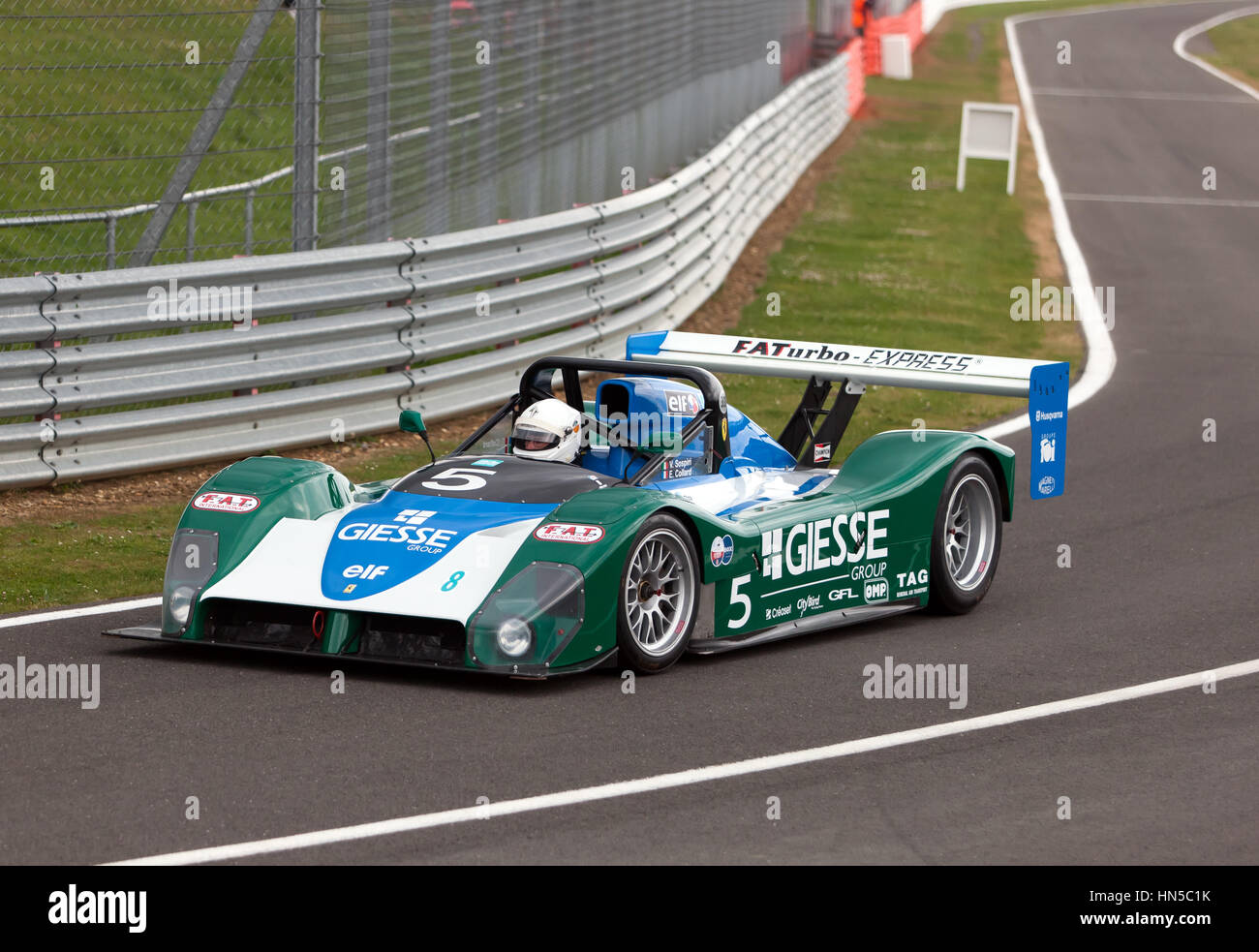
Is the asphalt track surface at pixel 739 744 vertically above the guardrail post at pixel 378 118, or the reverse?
the guardrail post at pixel 378 118

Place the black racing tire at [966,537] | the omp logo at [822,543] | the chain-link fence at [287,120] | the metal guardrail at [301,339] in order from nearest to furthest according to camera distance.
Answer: the omp logo at [822,543] < the black racing tire at [966,537] < the metal guardrail at [301,339] < the chain-link fence at [287,120]

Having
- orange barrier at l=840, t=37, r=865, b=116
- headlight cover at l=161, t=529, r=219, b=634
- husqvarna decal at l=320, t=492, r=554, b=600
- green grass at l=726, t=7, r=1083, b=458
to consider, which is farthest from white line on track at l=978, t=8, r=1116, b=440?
headlight cover at l=161, t=529, r=219, b=634

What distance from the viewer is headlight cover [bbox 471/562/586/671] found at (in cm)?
737

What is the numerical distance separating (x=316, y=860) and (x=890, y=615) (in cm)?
420

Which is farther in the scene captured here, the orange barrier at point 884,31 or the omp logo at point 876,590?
the orange barrier at point 884,31

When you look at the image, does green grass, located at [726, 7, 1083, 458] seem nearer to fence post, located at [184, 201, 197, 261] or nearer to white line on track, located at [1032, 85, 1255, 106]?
fence post, located at [184, 201, 197, 261]

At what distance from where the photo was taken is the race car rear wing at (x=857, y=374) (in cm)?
948

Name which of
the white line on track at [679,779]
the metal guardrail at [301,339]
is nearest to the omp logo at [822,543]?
the white line on track at [679,779]

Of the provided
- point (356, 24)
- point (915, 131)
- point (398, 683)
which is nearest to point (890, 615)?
point (398, 683)

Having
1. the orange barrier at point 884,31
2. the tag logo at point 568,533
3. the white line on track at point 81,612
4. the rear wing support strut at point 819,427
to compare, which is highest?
the orange barrier at point 884,31

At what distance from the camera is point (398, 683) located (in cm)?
757

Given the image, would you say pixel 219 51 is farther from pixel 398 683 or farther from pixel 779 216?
pixel 779 216

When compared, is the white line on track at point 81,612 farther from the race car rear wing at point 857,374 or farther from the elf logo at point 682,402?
the race car rear wing at point 857,374

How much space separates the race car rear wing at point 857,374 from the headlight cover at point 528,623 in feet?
8.64
